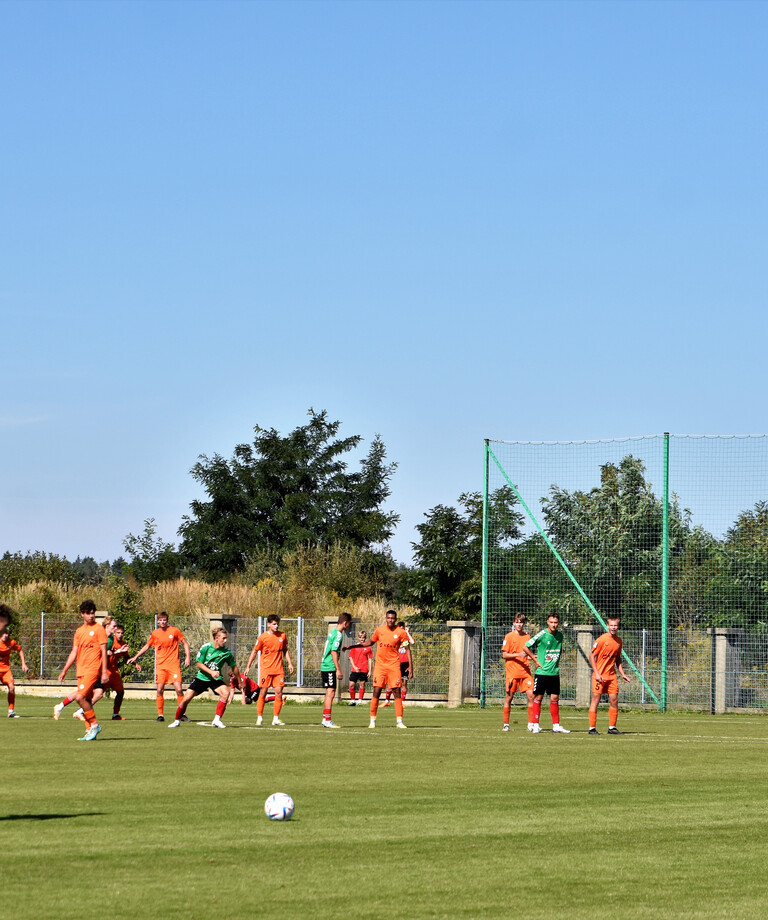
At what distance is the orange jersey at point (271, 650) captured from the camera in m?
25.2

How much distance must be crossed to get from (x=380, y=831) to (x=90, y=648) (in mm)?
11356

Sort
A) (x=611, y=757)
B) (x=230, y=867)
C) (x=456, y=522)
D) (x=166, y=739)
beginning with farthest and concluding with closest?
1. (x=456, y=522)
2. (x=166, y=739)
3. (x=611, y=757)
4. (x=230, y=867)

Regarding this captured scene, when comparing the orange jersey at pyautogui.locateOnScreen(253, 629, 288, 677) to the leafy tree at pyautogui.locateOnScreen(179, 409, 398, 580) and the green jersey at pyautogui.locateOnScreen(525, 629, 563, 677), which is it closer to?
the green jersey at pyautogui.locateOnScreen(525, 629, 563, 677)

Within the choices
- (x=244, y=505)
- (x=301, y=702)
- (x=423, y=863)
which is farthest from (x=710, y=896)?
(x=244, y=505)

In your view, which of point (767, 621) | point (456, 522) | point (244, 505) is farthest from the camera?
point (244, 505)

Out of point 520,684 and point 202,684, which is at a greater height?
point 520,684

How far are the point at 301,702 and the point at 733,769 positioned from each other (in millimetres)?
20491

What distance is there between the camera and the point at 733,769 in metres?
17.8

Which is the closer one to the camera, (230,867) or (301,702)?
(230,867)

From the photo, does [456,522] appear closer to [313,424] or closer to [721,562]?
[721,562]

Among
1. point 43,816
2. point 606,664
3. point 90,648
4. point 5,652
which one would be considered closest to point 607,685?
point 606,664

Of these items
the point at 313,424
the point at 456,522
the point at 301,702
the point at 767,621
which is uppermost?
the point at 313,424

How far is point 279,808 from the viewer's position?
39.0ft

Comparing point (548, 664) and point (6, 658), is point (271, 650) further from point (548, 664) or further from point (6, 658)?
point (6, 658)
